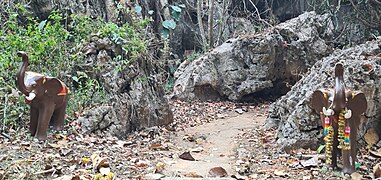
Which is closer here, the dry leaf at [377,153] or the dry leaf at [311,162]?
the dry leaf at [311,162]

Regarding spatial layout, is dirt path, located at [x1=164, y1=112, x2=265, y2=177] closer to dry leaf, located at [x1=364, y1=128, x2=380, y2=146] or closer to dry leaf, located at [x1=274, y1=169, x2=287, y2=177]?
dry leaf, located at [x1=274, y1=169, x2=287, y2=177]

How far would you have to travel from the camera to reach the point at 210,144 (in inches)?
209

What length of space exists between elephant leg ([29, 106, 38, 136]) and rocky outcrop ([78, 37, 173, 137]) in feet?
2.45

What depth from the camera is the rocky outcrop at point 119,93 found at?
190 inches

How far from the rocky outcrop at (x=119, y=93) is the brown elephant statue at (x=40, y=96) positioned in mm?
722

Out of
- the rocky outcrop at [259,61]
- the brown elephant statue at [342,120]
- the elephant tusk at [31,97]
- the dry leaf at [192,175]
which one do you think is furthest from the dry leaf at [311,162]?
the rocky outcrop at [259,61]

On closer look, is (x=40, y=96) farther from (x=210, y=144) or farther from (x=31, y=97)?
(x=210, y=144)

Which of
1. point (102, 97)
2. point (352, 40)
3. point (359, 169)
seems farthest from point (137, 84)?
point (352, 40)

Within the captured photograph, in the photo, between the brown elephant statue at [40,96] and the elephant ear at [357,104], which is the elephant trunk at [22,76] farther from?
the elephant ear at [357,104]

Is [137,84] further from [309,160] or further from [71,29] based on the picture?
[309,160]

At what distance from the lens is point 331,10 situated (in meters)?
9.38

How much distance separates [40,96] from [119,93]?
1590mm

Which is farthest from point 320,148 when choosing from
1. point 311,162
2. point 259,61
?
point 259,61

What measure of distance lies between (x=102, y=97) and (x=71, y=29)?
2004mm
